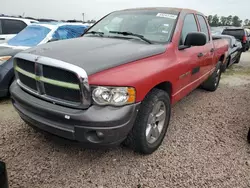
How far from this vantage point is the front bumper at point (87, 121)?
6.69 feet

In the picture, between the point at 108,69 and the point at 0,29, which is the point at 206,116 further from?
the point at 0,29

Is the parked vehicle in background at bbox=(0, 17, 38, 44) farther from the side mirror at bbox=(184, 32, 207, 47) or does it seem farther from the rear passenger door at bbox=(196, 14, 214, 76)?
the side mirror at bbox=(184, 32, 207, 47)

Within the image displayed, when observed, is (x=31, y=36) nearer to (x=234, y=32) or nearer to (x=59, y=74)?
(x=59, y=74)

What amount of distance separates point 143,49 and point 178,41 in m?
0.76

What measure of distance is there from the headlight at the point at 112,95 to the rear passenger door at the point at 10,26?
6.27 m

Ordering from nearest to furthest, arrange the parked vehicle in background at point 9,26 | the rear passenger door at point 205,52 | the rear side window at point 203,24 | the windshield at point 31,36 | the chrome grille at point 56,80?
the chrome grille at point 56,80 → the rear passenger door at point 205,52 → the rear side window at point 203,24 → the windshield at point 31,36 → the parked vehicle in background at point 9,26

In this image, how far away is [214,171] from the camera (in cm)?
256

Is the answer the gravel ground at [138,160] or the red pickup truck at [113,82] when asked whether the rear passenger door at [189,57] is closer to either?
the red pickup truck at [113,82]

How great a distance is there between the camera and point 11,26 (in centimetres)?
732

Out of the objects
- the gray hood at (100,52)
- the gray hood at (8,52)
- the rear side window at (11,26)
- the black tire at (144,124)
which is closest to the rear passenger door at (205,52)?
A: the gray hood at (100,52)

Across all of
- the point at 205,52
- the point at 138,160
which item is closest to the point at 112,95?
the point at 138,160

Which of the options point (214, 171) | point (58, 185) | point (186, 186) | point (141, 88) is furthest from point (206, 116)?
point (58, 185)

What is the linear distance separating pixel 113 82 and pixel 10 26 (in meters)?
6.71

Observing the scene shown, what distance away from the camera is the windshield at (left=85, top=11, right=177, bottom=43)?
123 inches
